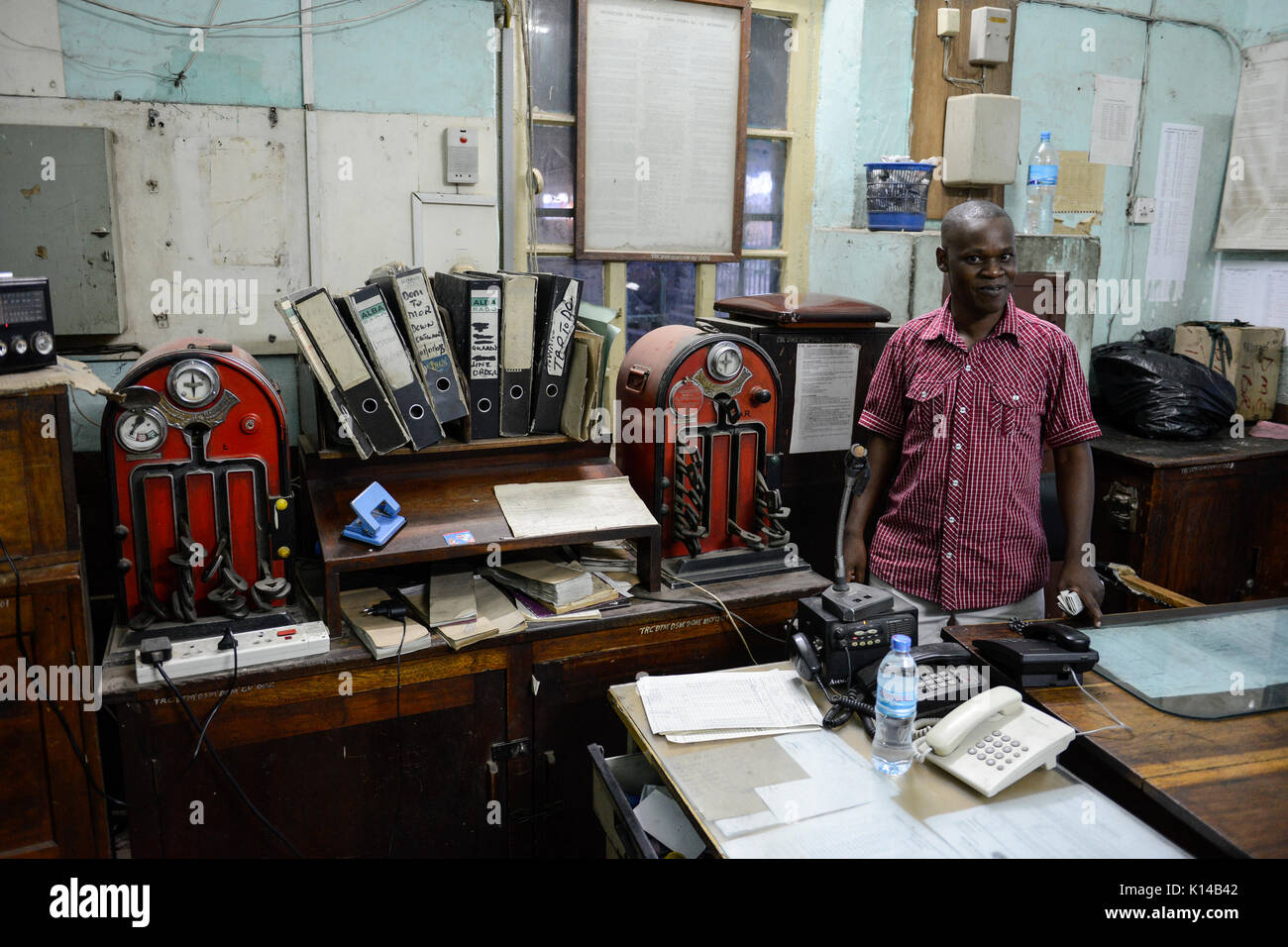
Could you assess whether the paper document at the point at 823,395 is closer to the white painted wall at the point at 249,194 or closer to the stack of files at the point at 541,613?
the stack of files at the point at 541,613

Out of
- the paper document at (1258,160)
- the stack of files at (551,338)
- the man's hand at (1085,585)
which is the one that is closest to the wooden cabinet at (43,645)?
the stack of files at (551,338)

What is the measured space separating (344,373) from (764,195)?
208cm

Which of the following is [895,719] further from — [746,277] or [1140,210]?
[1140,210]

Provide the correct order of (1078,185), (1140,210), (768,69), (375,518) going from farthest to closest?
1. (1140,210)
2. (1078,185)
3. (768,69)
4. (375,518)

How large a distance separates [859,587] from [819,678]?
0.69 ft

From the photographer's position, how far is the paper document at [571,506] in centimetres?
222

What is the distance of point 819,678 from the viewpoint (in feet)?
6.22

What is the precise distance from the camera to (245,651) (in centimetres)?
194

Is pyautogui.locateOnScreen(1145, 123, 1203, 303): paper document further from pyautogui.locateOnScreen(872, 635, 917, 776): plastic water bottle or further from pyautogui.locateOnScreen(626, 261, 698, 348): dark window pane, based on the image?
pyautogui.locateOnScreen(872, 635, 917, 776): plastic water bottle

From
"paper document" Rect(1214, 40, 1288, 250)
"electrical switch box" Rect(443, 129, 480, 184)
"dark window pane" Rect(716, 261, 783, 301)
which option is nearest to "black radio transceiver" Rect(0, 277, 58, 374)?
"electrical switch box" Rect(443, 129, 480, 184)

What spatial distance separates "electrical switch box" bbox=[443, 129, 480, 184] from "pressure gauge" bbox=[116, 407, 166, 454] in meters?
1.16

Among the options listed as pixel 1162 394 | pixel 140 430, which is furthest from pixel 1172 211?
pixel 140 430

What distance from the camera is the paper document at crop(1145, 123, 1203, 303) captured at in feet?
13.5

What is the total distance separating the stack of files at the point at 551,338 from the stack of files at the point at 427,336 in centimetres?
21
